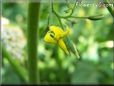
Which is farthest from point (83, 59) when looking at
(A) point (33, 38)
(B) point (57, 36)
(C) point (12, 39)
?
(B) point (57, 36)

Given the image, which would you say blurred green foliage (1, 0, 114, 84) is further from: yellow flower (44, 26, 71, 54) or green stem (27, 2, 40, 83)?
yellow flower (44, 26, 71, 54)

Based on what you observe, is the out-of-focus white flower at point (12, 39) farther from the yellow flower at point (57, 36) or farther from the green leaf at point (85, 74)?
the yellow flower at point (57, 36)

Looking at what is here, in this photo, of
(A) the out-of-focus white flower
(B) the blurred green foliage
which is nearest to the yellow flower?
(A) the out-of-focus white flower

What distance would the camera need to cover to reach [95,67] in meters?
1.45

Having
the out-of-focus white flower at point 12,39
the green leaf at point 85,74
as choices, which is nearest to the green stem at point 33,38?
the out-of-focus white flower at point 12,39

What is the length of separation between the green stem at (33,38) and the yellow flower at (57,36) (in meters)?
0.31

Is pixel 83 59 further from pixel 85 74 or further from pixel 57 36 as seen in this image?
pixel 57 36

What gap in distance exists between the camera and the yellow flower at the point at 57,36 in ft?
1.78

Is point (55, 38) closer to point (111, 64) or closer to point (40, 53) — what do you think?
point (111, 64)

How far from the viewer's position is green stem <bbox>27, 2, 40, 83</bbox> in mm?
875

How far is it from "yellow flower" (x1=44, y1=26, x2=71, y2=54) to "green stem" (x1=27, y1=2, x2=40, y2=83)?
1.02 feet

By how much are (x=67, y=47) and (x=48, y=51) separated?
1.02 m

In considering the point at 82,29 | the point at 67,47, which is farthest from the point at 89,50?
the point at 67,47

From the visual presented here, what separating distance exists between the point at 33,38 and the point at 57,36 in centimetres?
40
